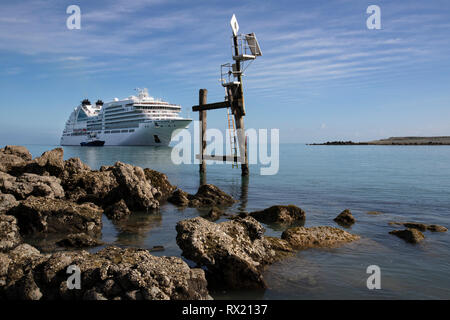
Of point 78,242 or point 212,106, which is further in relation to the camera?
point 212,106

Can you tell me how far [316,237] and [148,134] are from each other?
79.3 meters

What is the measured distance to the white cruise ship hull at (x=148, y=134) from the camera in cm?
8225

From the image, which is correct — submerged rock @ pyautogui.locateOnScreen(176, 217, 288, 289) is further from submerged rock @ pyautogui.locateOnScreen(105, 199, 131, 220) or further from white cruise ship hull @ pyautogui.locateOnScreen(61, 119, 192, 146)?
white cruise ship hull @ pyautogui.locateOnScreen(61, 119, 192, 146)

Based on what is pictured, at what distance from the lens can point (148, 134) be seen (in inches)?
3324

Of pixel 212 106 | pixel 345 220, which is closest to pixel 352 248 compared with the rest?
pixel 345 220

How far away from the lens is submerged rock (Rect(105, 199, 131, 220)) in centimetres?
1125

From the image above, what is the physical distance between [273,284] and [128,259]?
250 centimetres

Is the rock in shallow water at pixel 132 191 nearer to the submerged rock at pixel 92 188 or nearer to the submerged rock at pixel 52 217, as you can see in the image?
the submerged rock at pixel 92 188

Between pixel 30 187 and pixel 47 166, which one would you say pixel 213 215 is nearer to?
pixel 30 187

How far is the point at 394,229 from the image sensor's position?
393 inches

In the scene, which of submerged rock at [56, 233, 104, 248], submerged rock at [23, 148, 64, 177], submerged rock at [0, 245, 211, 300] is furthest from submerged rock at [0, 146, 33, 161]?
submerged rock at [0, 245, 211, 300]

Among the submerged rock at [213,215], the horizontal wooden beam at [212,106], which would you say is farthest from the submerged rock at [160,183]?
the horizontal wooden beam at [212,106]

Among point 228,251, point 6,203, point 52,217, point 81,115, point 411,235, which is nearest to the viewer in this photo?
point 228,251

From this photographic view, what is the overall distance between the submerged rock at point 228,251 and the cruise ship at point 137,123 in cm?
7613
